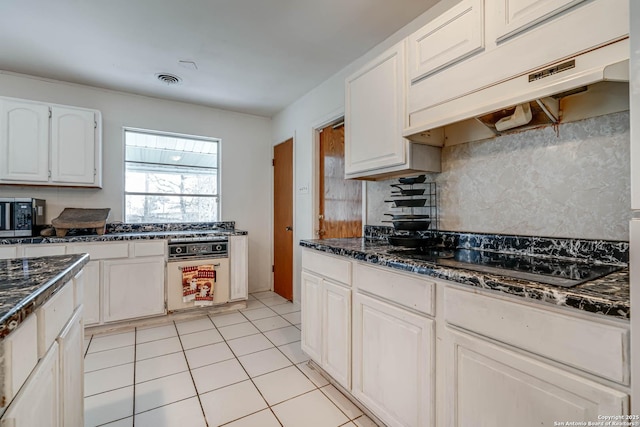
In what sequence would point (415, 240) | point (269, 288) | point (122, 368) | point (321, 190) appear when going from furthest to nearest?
1. point (269, 288)
2. point (321, 190)
3. point (122, 368)
4. point (415, 240)

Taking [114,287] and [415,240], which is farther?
[114,287]

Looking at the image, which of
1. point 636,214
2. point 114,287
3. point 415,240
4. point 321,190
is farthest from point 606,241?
point 114,287

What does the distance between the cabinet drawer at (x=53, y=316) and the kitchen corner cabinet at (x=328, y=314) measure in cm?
125

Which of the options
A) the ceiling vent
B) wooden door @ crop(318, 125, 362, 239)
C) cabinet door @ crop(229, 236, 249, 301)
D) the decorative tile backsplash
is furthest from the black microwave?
the decorative tile backsplash

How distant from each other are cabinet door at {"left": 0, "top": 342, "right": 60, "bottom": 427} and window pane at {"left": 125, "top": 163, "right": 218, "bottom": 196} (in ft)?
9.62

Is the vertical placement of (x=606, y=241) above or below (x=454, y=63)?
below

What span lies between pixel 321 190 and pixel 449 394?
2.38m

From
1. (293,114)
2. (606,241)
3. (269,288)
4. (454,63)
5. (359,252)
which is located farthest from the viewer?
(269,288)

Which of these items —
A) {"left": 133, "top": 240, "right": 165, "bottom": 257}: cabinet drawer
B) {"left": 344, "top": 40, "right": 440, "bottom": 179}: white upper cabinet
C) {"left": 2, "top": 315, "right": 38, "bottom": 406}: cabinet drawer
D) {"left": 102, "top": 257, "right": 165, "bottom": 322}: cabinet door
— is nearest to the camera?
{"left": 2, "top": 315, "right": 38, "bottom": 406}: cabinet drawer

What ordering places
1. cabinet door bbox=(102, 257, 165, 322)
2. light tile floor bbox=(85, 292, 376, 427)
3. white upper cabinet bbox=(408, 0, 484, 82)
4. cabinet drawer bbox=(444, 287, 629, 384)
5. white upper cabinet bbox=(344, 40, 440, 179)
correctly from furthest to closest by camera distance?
cabinet door bbox=(102, 257, 165, 322) < white upper cabinet bbox=(344, 40, 440, 179) < light tile floor bbox=(85, 292, 376, 427) < white upper cabinet bbox=(408, 0, 484, 82) < cabinet drawer bbox=(444, 287, 629, 384)

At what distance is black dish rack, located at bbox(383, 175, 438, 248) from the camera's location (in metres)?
1.78

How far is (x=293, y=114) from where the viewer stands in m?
3.67

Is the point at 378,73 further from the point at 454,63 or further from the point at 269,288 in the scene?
the point at 269,288

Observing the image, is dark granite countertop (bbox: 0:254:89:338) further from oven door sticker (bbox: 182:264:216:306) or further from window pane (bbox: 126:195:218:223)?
window pane (bbox: 126:195:218:223)
